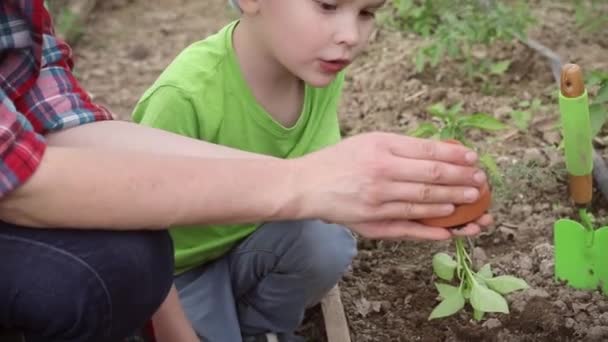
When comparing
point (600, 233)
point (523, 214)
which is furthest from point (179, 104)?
point (523, 214)

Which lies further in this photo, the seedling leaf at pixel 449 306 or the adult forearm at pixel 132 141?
the seedling leaf at pixel 449 306

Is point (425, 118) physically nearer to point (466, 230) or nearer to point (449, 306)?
point (449, 306)

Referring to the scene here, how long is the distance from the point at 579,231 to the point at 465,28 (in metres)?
1.32

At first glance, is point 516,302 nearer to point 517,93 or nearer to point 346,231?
point 346,231

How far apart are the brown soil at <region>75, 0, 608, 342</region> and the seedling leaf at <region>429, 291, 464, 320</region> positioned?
22 centimetres

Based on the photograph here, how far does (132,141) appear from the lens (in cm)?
173

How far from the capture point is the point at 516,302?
2252mm

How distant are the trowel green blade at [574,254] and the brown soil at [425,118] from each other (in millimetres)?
181

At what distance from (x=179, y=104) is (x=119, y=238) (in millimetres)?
453

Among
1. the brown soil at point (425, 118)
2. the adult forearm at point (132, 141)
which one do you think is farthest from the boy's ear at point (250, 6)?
the brown soil at point (425, 118)

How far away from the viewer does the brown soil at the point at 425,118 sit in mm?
2238

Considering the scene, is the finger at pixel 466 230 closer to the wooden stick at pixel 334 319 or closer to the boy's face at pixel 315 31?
the boy's face at pixel 315 31

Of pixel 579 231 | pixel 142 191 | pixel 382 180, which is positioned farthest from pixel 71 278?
pixel 579 231

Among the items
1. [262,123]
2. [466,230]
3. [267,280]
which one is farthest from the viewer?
[267,280]
